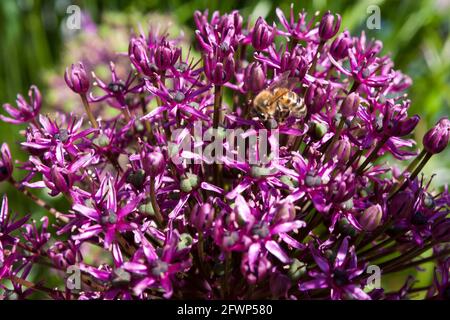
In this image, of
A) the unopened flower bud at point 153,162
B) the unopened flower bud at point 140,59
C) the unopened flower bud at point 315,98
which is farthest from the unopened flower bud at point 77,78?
the unopened flower bud at point 315,98

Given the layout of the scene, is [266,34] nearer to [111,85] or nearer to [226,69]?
[226,69]

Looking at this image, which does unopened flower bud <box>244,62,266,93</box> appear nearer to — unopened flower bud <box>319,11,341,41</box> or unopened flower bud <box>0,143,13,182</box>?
unopened flower bud <box>319,11,341,41</box>

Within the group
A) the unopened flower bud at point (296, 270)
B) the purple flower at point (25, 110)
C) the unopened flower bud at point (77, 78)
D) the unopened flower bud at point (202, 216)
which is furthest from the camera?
the purple flower at point (25, 110)

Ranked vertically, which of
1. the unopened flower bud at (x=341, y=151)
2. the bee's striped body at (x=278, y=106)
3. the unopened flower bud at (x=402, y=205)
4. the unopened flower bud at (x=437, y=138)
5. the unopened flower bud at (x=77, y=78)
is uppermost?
the unopened flower bud at (x=77, y=78)

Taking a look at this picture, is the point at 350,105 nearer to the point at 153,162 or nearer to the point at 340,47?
the point at 340,47

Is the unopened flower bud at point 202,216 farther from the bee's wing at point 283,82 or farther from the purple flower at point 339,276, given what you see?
the bee's wing at point 283,82

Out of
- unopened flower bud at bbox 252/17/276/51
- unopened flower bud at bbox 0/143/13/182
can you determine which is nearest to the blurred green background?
unopened flower bud at bbox 252/17/276/51

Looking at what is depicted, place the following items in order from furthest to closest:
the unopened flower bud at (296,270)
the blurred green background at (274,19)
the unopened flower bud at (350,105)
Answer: the blurred green background at (274,19) → the unopened flower bud at (350,105) → the unopened flower bud at (296,270)
